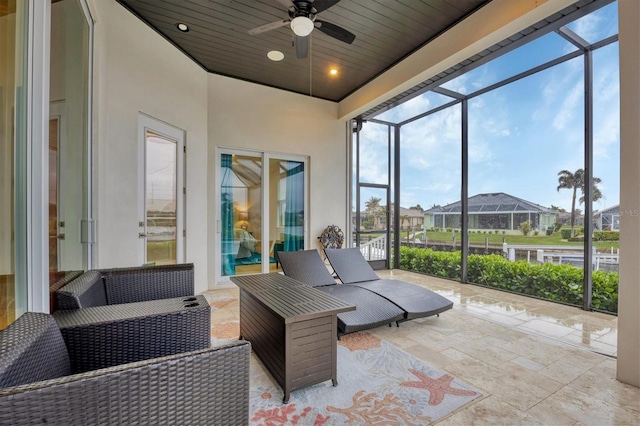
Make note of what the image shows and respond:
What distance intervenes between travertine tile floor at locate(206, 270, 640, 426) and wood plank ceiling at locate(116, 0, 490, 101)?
3605 millimetres

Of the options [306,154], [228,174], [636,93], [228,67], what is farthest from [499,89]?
[228,174]

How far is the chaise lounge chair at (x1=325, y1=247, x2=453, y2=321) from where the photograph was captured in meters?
3.31

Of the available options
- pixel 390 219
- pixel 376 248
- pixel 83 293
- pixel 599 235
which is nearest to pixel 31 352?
pixel 83 293

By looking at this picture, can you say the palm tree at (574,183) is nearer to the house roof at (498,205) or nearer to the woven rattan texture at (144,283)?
the house roof at (498,205)

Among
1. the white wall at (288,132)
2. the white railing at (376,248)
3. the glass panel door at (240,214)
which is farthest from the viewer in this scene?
the white railing at (376,248)

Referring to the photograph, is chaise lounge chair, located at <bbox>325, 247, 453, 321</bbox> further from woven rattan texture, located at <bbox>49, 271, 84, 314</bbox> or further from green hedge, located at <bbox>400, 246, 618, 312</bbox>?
woven rattan texture, located at <bbox>49, 271, 84, 314</bbox>

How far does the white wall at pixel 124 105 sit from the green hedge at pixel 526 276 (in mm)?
4682

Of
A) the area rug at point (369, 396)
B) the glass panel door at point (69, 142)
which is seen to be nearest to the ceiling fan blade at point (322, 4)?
the glass panel door at point (69, 142)

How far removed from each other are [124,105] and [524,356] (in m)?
4.83

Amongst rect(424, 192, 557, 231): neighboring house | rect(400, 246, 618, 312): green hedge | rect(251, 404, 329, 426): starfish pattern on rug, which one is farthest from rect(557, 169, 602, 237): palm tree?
rect(251, 404, 329, 426): starfish pattern on rug

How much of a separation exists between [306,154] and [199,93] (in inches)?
84.5

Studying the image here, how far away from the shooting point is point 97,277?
2297 mm

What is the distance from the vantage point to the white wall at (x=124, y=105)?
300cm

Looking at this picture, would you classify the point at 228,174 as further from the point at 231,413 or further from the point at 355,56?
the point at 231,413
